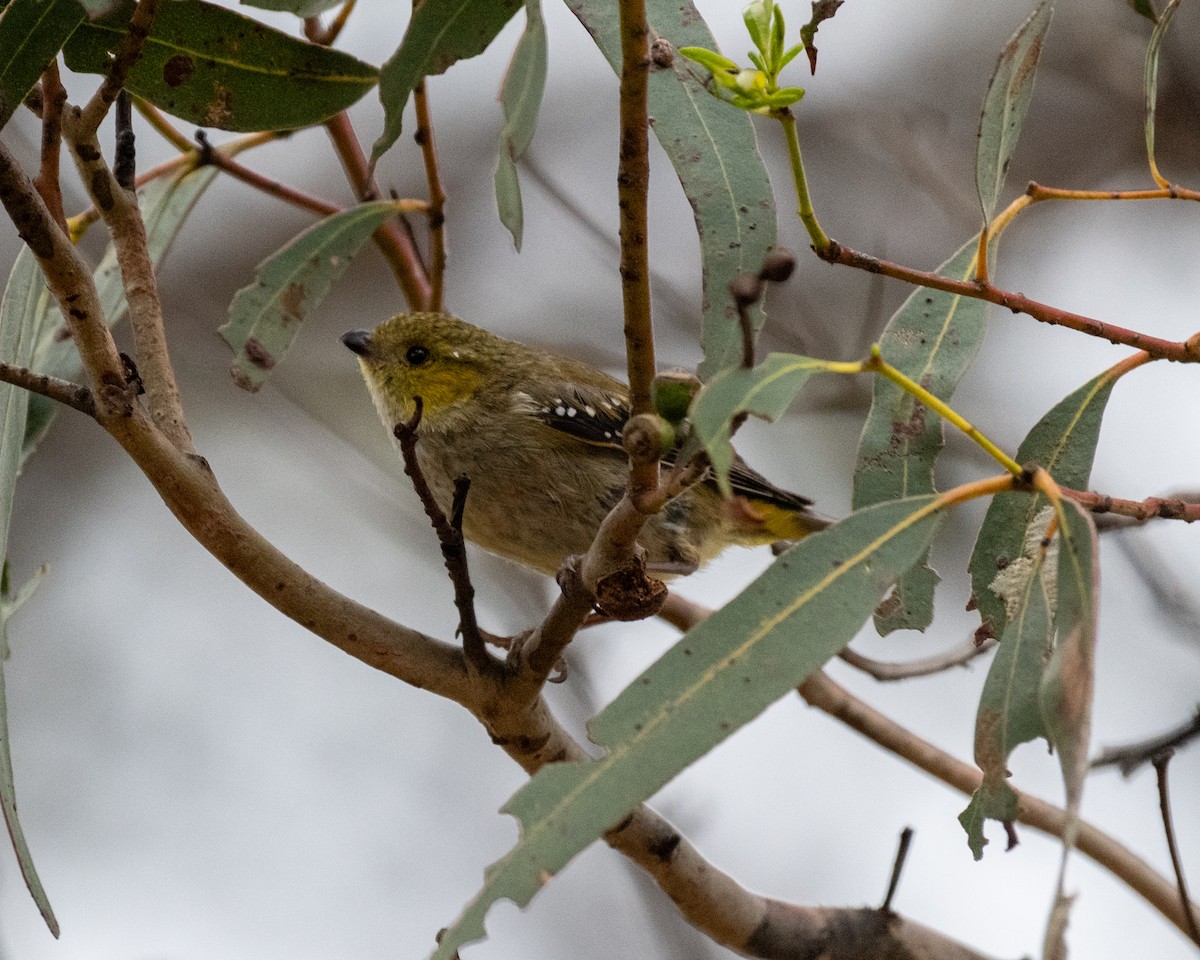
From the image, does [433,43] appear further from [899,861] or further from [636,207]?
[899,861]

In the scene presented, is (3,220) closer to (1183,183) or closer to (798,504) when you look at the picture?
(798,504)

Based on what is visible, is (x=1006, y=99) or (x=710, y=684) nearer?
(x=710, y=684)

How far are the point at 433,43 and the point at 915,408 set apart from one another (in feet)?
3.00

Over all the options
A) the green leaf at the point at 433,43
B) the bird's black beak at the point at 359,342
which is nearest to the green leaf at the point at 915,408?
the green leaf at the point at 433,43

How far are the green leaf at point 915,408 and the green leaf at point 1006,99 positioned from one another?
0.26 meters

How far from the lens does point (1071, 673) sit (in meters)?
1.39

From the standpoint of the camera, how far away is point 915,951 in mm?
2803

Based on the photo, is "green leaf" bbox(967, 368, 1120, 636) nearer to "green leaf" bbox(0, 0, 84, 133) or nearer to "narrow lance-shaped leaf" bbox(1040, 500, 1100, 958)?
"narrow lance-shaped leaf" bbox(1040, 500, 1100, 958)

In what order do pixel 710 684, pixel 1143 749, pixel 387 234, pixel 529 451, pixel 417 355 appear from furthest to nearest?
pixel 417 355 → pixel 529 451 → pixel 387 234 → pixel 1143 749 → pixel 710 684

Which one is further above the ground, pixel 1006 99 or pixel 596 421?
pixel 596 421

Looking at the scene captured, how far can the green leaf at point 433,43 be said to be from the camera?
1.93m

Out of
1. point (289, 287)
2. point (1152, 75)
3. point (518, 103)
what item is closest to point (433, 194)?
point (289, 287)

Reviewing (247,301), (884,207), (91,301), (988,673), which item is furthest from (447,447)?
(884,207)

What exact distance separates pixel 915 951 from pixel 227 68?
2.16 meters
